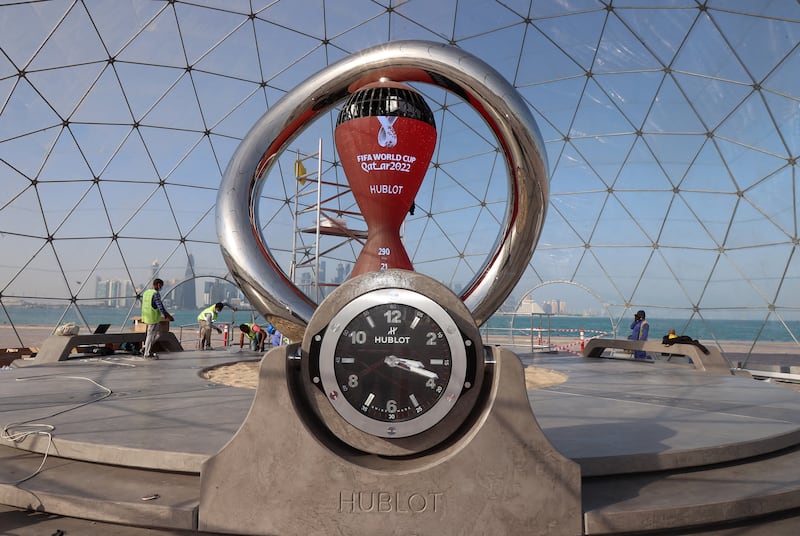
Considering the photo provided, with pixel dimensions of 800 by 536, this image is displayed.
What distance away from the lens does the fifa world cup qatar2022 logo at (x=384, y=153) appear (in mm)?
9273

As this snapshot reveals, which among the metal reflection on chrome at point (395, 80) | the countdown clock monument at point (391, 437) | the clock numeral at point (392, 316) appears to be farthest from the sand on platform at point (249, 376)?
the clock numeral at point (392, 316)

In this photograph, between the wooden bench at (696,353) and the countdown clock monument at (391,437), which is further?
the wooden bench at (696,353)

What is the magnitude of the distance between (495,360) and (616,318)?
2198 cm

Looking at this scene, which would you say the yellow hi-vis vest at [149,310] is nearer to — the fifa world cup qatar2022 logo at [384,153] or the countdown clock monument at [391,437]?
the fifa world cup qatar2022 logo at [384,153]

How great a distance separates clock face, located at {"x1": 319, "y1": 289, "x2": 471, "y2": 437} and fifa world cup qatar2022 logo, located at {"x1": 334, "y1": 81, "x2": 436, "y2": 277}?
607 centimetres

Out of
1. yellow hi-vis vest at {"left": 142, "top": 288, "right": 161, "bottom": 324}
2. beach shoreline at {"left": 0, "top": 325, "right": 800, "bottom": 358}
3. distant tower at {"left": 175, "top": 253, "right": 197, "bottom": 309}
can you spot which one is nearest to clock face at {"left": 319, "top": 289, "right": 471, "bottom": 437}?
yellow hi-vis vest at {"left": 142, "top": 288, "right": 161, "bottom": 324}

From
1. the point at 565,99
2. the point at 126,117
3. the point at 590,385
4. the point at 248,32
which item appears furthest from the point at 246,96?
the point at 590,385

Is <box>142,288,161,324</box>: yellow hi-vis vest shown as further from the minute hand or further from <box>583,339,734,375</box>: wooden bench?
<box>583,339,734,375</box>: wooden bench

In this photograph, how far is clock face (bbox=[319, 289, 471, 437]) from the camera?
2914mm

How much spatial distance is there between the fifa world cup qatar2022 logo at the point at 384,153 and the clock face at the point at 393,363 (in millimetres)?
6069

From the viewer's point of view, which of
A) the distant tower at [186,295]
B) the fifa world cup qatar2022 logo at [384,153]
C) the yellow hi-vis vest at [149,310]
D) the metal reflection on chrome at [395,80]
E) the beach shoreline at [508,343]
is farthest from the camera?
the distant tower at [186,295]

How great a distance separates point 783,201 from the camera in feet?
63.2

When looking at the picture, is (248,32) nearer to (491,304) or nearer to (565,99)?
(565,99)

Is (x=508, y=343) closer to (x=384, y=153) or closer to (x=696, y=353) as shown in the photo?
(x=696, y=353)
